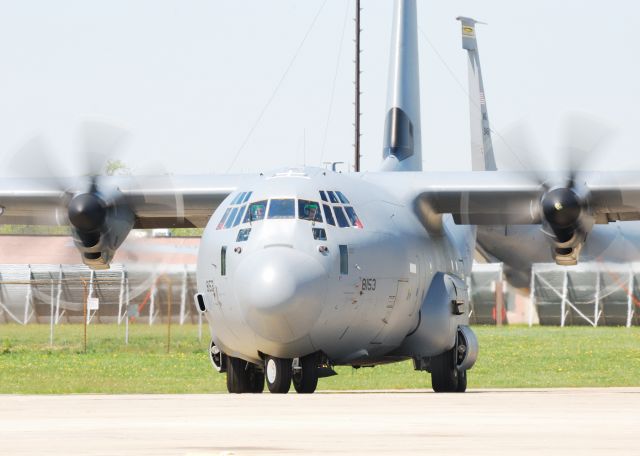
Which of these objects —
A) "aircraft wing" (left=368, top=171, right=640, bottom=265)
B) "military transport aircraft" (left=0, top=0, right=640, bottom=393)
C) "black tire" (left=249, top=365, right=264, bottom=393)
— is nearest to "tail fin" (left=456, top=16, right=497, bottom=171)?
"military transport aircraft" (left=0, top=0, right=640, bottom=393)

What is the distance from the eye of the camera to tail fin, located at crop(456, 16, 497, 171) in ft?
117

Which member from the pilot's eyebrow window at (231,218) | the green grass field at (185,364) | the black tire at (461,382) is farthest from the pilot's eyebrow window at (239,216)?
the green grass field at (185,364)

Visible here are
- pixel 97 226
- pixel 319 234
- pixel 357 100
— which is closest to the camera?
pixel 319 234

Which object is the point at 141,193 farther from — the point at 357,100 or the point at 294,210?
the point at 357,100

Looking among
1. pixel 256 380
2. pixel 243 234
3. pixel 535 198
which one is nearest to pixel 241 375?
pixel 256 380

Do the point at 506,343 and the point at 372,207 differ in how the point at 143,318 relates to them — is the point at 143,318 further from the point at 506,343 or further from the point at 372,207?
the point at 372,207

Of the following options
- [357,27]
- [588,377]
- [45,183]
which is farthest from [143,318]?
[45,183]

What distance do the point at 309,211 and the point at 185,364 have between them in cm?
1462

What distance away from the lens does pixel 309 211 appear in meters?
19.3

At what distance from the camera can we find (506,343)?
45000 millimetres
